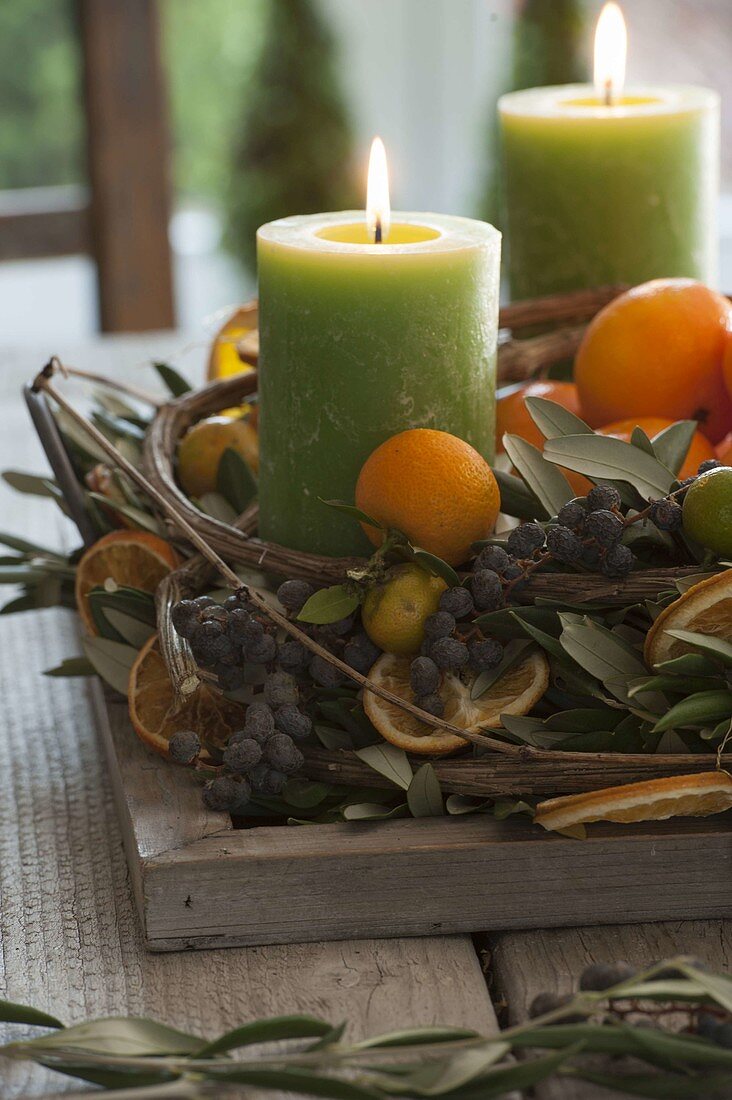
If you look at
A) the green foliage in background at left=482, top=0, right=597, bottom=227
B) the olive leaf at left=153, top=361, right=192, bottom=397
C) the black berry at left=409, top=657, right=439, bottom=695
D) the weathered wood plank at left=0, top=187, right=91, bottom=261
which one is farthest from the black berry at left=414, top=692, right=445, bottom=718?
the green foliage in background at left=482, top=0, right=597, bottom=227

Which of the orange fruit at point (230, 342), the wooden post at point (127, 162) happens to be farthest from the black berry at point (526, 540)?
the wooden post at point (127, 162)

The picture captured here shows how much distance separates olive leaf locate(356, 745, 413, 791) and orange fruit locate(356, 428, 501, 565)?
0.09 metres

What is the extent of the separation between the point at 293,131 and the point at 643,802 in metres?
2.60

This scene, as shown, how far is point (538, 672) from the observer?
532 millimetres

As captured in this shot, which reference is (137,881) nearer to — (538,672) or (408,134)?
(538,672)

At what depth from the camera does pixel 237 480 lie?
2.29 feet

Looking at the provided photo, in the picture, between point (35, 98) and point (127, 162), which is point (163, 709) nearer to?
point (127, 162)

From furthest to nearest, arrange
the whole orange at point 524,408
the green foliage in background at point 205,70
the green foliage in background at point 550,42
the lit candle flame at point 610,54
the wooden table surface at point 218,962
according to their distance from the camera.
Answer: the green foliage in background at point 205,70, the green foliage in background at point 550,42, the lit candle flame at point 610,54, the whole orange at point 524,408, the wooden table surface at point 218,962

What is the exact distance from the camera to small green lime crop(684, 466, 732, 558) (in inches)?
20.1

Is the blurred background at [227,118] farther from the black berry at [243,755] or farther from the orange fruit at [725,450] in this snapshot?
the black berry at [243,755]

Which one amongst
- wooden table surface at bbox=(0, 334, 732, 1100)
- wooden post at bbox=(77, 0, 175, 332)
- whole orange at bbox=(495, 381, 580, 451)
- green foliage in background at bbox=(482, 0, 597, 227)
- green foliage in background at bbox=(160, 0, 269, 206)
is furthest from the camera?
green foliage in background at bbox=(160, 0, 269, 206)

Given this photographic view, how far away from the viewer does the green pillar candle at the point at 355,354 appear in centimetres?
57

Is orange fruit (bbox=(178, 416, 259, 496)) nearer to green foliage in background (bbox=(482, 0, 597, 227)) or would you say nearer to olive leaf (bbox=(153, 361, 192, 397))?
olive leaf (bbox=(153, 361, 192, 397))

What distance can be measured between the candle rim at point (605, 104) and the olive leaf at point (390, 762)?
0.43 metres
